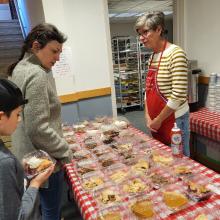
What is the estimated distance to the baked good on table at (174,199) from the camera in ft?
Result: 3.23

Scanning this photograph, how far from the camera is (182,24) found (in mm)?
3133

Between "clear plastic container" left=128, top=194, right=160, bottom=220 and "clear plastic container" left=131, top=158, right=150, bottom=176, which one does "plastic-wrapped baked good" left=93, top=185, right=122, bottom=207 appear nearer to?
"clear plastic container" left=128, top=194, right=160, bottom=220

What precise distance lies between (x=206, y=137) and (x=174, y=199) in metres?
1.85

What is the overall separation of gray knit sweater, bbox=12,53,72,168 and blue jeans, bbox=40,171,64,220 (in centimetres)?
14

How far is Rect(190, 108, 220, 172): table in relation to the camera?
97.7 inches

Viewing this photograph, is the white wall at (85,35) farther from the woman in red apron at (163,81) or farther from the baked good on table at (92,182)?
the baked good on table at (92,182)

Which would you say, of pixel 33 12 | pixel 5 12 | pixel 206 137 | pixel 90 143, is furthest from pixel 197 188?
pixel 5 12

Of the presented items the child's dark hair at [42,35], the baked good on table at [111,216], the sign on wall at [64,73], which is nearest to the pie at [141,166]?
the baked good on table at [111,216]

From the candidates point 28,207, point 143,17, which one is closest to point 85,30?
point 143,17

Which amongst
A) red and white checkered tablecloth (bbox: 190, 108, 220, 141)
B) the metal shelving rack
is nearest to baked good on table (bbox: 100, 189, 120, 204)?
red and white checkered tablecloth (bbox: 190, 108, 220, 141)

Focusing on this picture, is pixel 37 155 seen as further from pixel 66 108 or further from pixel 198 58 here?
pixel 198 58

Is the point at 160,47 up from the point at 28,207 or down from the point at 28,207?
up

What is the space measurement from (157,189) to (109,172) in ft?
1.02

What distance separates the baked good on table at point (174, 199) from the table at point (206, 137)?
1.54 meters
